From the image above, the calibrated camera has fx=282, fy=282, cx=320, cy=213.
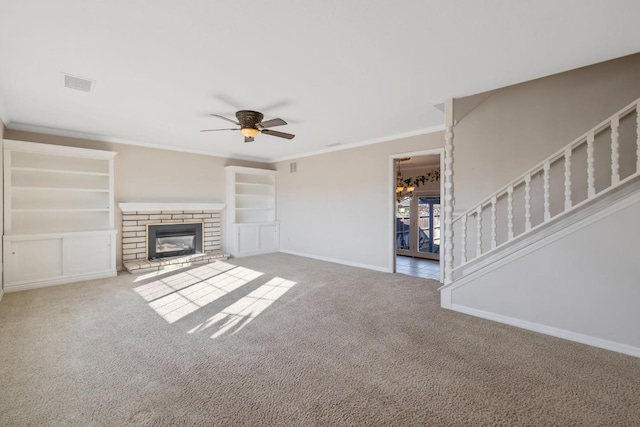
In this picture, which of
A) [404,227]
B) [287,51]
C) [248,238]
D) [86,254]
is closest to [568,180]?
[287,51]

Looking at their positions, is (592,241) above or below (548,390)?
above

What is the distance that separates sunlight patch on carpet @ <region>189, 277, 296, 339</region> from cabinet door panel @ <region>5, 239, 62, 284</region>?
300 cm

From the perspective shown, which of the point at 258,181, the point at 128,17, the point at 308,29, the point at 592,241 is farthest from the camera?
the point at 258,181

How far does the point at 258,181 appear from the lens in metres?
7.22

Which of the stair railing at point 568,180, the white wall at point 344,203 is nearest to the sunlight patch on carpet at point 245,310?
the white wall at point 344,203

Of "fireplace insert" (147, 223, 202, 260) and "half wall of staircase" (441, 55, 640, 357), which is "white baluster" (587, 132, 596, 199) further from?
"fireplace insert" (147, 223, 202, 260)

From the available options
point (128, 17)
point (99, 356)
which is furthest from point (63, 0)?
point (99, 356)

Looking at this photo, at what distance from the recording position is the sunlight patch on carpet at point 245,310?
108 inches

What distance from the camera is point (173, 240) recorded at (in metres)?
5.71

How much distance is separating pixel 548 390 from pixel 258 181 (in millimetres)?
6509

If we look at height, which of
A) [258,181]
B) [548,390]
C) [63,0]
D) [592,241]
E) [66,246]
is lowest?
[548,390]

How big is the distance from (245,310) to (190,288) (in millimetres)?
1267

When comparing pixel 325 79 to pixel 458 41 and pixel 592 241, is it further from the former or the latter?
pixel 592 241

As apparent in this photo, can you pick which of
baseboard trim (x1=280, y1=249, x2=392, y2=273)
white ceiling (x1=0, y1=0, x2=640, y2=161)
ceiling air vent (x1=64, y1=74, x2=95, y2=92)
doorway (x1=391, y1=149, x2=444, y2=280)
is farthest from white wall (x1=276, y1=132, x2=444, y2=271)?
ceiling air vent (x1=64, y1=74, x2=95, y2=92)
